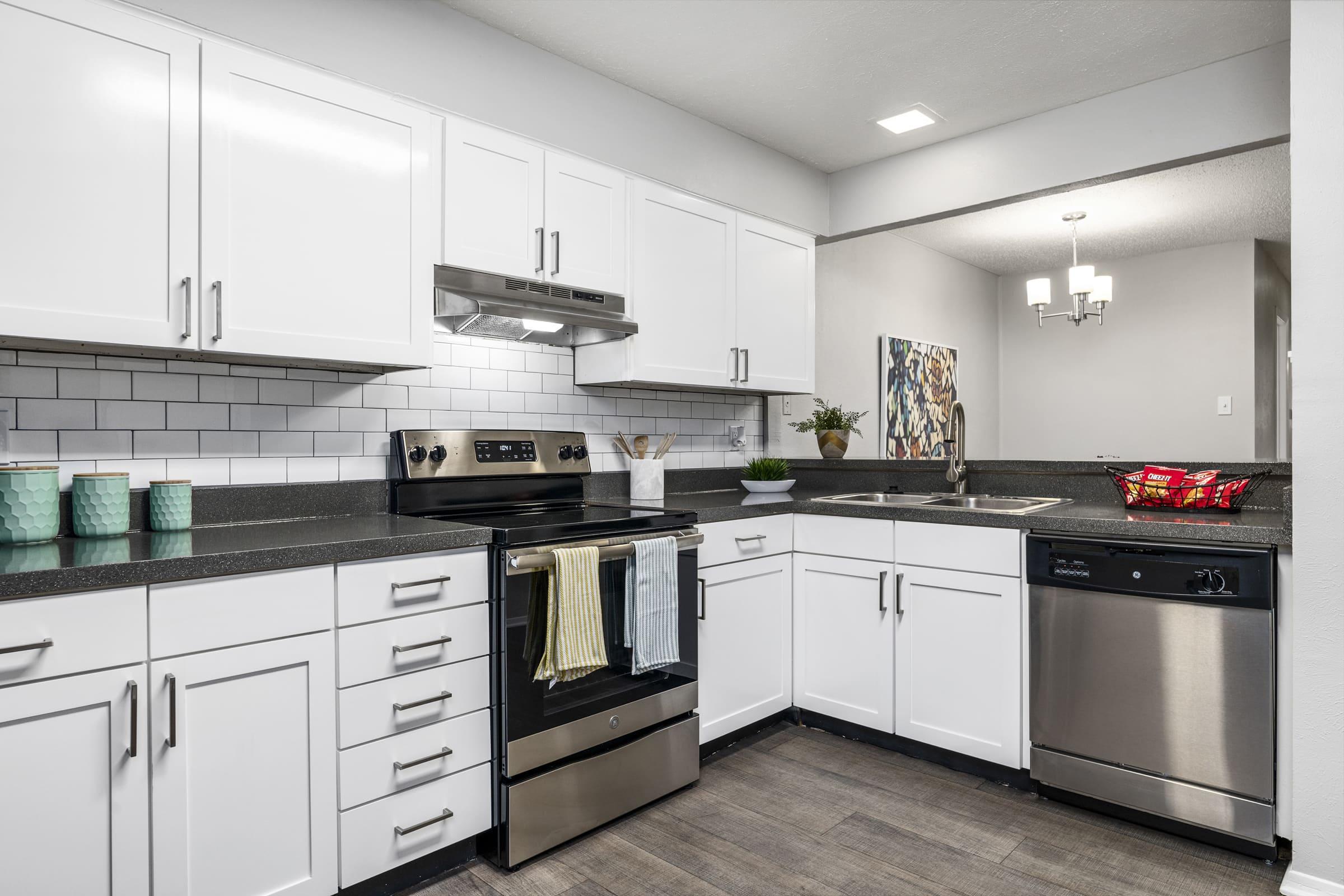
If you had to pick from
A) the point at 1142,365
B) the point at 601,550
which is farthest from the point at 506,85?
the point at 1142,365

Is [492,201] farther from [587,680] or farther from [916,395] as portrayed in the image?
[916,395]

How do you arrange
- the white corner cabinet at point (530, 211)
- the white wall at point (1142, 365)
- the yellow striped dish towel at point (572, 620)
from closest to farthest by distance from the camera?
the yellow striped dish towel at point (572, 620) → the white corner cabinet at point (530, 211) → the white wall at point (1142, 365)

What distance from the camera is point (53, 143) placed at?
64.7 inches

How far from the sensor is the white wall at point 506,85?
212 centimetres

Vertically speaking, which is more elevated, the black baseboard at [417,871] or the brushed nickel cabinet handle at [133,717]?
the brushed nickel cabinet handle at [133,717]

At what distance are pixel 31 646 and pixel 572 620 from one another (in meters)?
1.11

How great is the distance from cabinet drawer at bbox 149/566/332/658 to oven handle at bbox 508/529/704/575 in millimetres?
449

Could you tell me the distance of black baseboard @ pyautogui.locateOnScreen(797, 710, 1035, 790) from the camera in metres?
2.49

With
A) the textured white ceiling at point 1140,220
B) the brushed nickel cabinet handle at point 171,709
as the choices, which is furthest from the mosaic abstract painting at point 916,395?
the brushed nickel cabinet handle at point 171,709

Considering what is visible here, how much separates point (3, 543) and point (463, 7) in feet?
6.35

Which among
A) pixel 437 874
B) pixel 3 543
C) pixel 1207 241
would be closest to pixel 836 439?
pixel 437 874

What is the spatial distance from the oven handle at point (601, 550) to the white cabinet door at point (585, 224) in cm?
93

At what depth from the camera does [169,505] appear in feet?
6.46

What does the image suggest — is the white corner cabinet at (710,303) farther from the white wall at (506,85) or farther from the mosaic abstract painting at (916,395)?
the mosaic abstract painting at (916,395)
